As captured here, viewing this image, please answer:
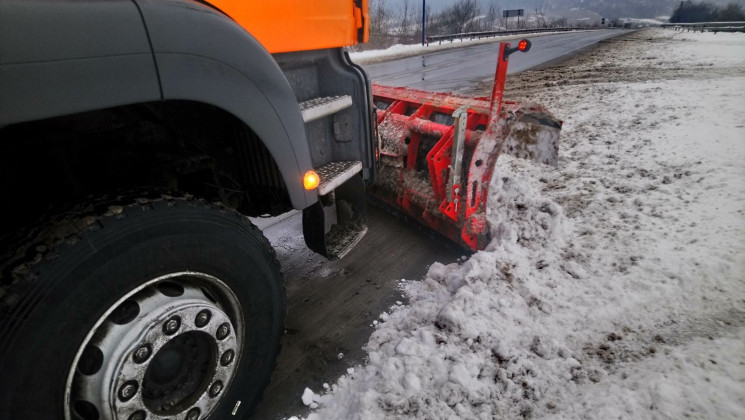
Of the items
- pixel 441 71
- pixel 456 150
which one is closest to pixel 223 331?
pixel 456 150

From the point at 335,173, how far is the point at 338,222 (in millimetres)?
448

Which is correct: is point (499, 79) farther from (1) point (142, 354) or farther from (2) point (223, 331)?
(1) point (142, 354)

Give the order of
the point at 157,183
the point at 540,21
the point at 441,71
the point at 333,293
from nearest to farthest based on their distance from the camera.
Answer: the point at 157,183, the point at 333,293, the point at 441,71, the point at 540,21

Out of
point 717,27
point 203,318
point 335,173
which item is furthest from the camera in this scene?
point 717,27

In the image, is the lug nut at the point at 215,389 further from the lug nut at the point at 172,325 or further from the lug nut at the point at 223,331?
the lug nut at the point at 172,325

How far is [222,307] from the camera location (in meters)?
1.59

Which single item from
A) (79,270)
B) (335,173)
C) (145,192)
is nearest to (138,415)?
(79,270)

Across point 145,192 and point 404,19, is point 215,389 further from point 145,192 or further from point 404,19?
point 404,19

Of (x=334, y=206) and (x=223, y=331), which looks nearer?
(x=223, y=331)

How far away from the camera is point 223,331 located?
4.99 ft

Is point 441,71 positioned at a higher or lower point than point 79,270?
lower

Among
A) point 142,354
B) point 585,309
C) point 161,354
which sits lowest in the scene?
point 585,309

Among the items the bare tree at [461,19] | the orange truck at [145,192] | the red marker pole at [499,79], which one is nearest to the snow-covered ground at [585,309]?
the orange truck at [145,192]

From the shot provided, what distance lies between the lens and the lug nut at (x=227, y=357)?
5.17 feet
